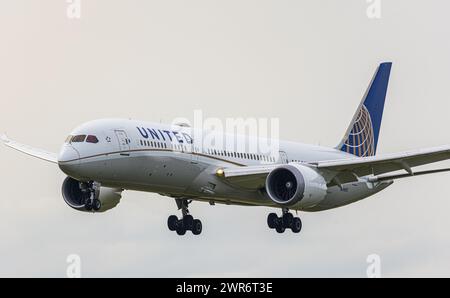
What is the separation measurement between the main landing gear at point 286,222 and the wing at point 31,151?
510 inches

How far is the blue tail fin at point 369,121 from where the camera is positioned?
7700 cm

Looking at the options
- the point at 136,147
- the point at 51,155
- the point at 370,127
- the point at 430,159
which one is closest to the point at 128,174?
the point at 136,147

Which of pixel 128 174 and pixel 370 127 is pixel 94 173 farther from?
pixel 370 127

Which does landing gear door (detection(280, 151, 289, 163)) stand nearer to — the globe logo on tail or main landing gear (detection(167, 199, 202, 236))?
main landing gear (detection(167, 199, 202, 236))

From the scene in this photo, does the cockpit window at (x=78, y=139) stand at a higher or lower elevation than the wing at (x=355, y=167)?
lower

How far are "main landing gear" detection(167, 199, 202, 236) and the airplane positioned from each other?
0.18 feet

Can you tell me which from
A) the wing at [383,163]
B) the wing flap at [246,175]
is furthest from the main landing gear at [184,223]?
the wing at [383,163]

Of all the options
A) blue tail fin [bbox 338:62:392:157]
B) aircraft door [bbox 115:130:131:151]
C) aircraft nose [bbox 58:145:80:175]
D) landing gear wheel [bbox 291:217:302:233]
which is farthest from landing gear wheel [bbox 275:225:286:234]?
aircraft nose [bbox 58:145:80:175]

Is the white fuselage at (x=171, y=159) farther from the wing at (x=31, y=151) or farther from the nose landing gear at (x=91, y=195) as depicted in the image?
the wing at (x=31, y=151)

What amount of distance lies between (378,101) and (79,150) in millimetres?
28191

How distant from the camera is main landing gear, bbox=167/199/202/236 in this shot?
2687 inches

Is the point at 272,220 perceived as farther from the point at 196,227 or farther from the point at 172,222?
the point at 172,222

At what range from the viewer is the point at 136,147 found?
59250 mm

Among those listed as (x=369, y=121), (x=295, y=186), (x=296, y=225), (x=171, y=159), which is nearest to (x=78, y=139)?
(x=171, y=159)
